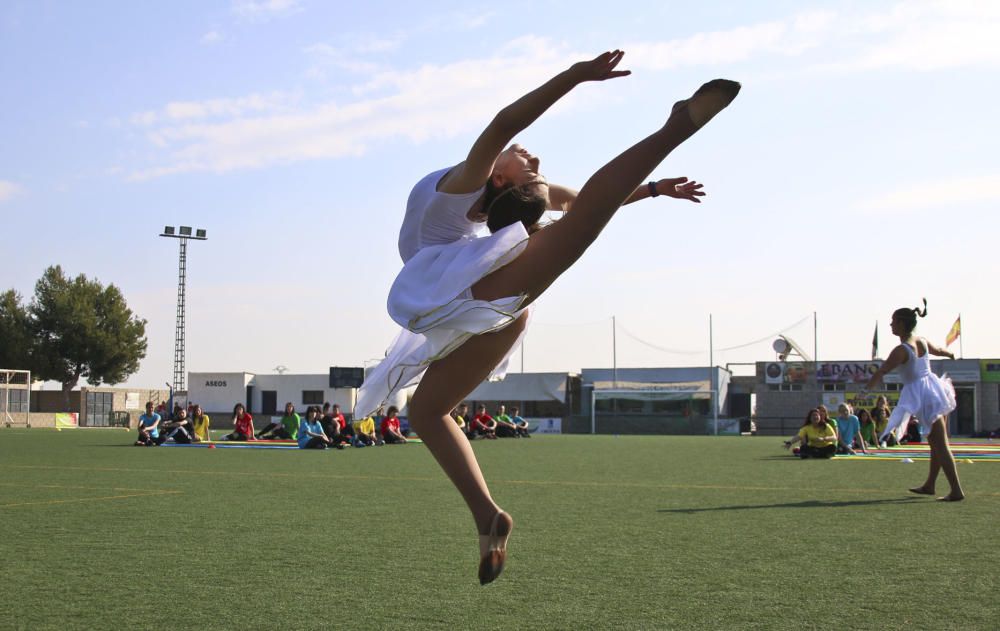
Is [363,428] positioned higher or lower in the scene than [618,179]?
lower

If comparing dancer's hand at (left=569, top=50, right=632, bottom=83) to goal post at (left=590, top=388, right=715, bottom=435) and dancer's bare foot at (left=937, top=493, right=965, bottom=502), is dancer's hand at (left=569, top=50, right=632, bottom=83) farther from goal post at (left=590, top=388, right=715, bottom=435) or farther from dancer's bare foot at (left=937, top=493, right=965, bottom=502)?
goal post at (left=590, top=388, right=715, bottom=435)

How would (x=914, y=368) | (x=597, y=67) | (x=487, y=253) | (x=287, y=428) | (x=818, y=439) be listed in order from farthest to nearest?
(x=287, y=428), (x=818, y=439), (x=914, y=368), (x=487, y=253), (x=597, y=67)

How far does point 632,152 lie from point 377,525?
498cm

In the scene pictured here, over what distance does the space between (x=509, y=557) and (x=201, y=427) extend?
70.4ft

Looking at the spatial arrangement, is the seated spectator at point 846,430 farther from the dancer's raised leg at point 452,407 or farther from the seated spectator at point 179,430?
the dancer's raised leg at point 452,407

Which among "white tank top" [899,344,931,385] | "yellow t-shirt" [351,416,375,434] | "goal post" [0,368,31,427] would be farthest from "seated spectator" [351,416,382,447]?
"goal post" [0,368,31,427]

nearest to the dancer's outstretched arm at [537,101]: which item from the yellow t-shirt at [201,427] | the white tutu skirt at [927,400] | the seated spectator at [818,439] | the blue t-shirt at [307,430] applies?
the white tutu skirt at [927,400]

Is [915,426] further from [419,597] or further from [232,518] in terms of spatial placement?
[419,597]

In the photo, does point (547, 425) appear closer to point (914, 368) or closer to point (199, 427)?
point (199, 427)

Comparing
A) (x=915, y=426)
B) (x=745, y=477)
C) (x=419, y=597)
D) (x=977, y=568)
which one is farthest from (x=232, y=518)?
(x=915, y=426)

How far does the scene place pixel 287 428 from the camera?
26391 millimetres

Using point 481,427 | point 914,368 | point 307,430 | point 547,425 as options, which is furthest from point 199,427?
point 547,425

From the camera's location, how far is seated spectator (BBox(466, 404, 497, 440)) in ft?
99.6

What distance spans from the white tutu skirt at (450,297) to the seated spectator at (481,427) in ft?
87.7
